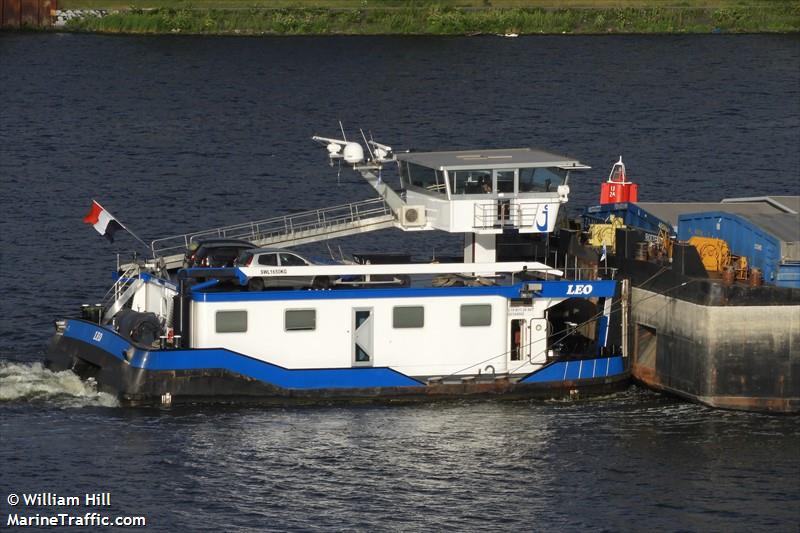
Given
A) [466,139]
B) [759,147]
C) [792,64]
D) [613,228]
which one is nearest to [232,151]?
[466,139]

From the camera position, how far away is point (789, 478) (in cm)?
4625

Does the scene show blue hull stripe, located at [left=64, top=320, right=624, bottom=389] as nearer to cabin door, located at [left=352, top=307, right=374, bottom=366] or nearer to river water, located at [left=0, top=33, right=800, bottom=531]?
cabin door, located at [left=352, top=307, right=374, bottom=366]

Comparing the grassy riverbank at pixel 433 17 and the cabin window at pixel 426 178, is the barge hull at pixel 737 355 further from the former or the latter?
the grassy riverbank at pixel 433 17

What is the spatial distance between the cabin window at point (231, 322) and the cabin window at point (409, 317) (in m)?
4.47

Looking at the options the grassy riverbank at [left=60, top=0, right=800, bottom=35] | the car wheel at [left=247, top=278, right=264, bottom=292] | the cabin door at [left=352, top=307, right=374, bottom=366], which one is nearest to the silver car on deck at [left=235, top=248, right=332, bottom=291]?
the car wheel at [left=247, top=278, right=264, bottom=292]

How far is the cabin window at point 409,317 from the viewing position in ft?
171

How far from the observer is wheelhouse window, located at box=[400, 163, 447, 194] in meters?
53.9

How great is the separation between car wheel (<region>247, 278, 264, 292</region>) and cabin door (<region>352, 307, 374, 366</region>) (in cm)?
298

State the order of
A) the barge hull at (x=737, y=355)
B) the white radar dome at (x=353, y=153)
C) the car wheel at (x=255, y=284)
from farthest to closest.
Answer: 1. the white radar dome at (x=353, y=153)
2. the car wheel at (x=255, y=284)
3. the barge hull at (x=737, y=355)

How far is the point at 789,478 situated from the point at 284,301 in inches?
604

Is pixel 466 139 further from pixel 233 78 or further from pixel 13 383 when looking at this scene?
pixel 13 383

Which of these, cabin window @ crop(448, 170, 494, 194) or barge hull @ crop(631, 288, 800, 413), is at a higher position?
cabin window @ crop(448, 170, 494, 194)

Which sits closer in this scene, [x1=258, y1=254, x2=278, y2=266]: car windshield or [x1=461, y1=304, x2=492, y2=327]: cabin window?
[x1=461, y1=304, x2=492, y2=327]: cabin window

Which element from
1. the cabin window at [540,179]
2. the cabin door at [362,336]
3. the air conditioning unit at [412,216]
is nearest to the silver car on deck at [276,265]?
the cabin door at [362,336]
